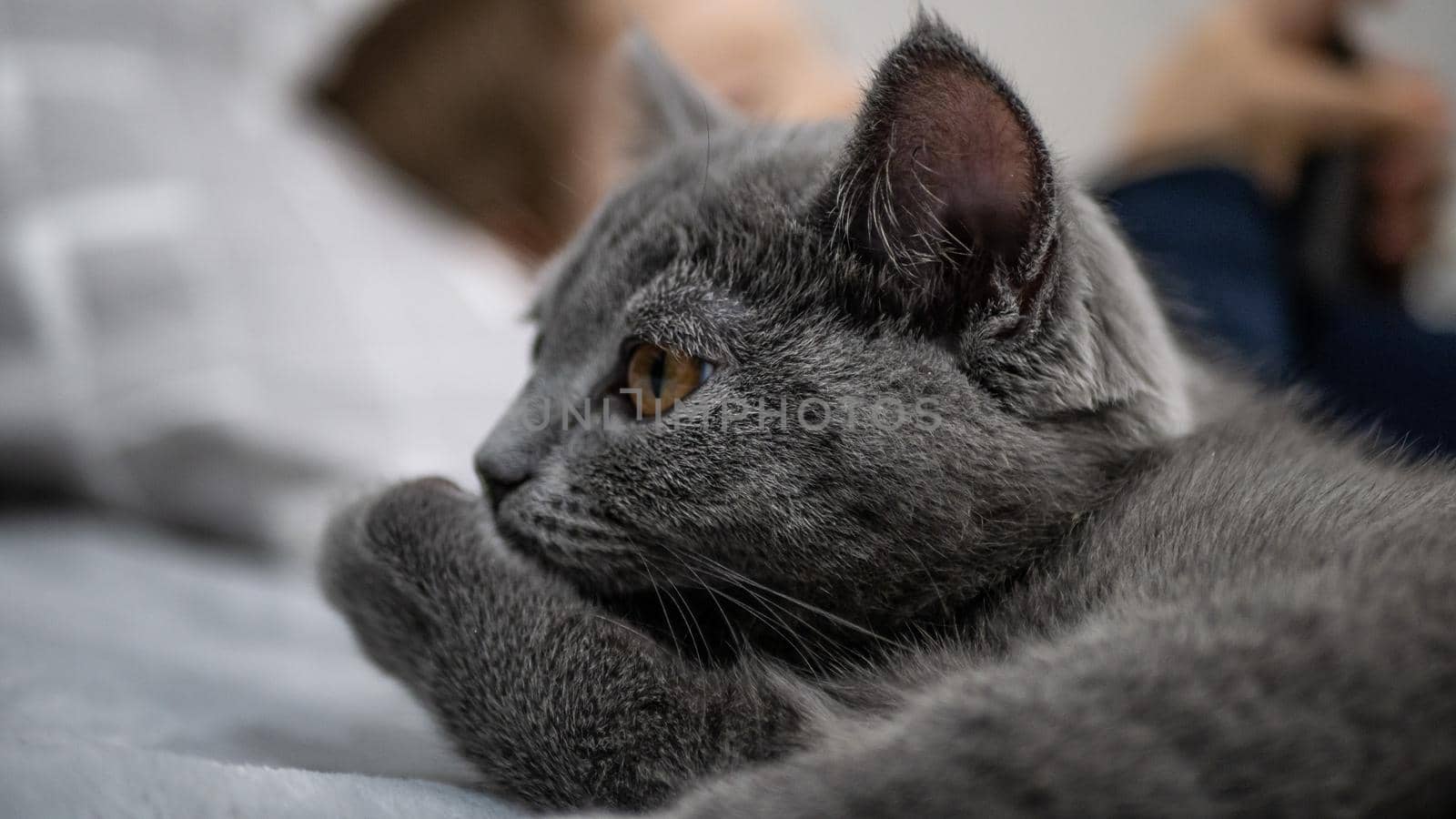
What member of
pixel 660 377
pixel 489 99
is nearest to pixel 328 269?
pixel 489 99

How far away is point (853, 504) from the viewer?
0.65 metres

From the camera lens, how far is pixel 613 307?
79cm

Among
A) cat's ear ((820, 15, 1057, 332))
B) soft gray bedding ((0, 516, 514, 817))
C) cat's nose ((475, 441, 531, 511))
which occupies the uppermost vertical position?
cat's ear ((820, 15, 1057, 332))

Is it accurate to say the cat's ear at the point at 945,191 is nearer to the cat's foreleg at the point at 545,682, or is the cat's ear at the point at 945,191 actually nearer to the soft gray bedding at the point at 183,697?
the cat's foreleg at the point at 545,682

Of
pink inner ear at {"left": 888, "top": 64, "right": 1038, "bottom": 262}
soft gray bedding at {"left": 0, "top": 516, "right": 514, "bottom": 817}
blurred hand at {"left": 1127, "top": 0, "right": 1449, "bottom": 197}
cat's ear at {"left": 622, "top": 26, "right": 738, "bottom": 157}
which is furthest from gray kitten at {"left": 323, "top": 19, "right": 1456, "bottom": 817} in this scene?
blurred hand at {"left": 1127, "top": 0, "right": 1449, "bottom": 197}

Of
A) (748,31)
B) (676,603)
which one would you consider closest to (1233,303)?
(748,31)

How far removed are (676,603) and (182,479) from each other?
904mm

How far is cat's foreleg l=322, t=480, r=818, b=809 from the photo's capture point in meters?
0.58

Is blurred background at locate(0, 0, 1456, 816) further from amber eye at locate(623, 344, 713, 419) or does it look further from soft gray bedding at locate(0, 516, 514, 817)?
amber eye at locate(623, 344, 713, 419)

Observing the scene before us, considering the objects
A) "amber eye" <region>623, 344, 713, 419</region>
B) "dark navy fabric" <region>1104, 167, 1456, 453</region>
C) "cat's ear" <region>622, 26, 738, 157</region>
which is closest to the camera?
"amber eye" <region>623, 344, 713, 419</region>

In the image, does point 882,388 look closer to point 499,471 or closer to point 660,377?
point 660,377

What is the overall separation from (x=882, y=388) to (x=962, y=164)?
16 centimetres

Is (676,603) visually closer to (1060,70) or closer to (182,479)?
(182,479)

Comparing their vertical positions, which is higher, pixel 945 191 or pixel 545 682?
pixel 945 191
